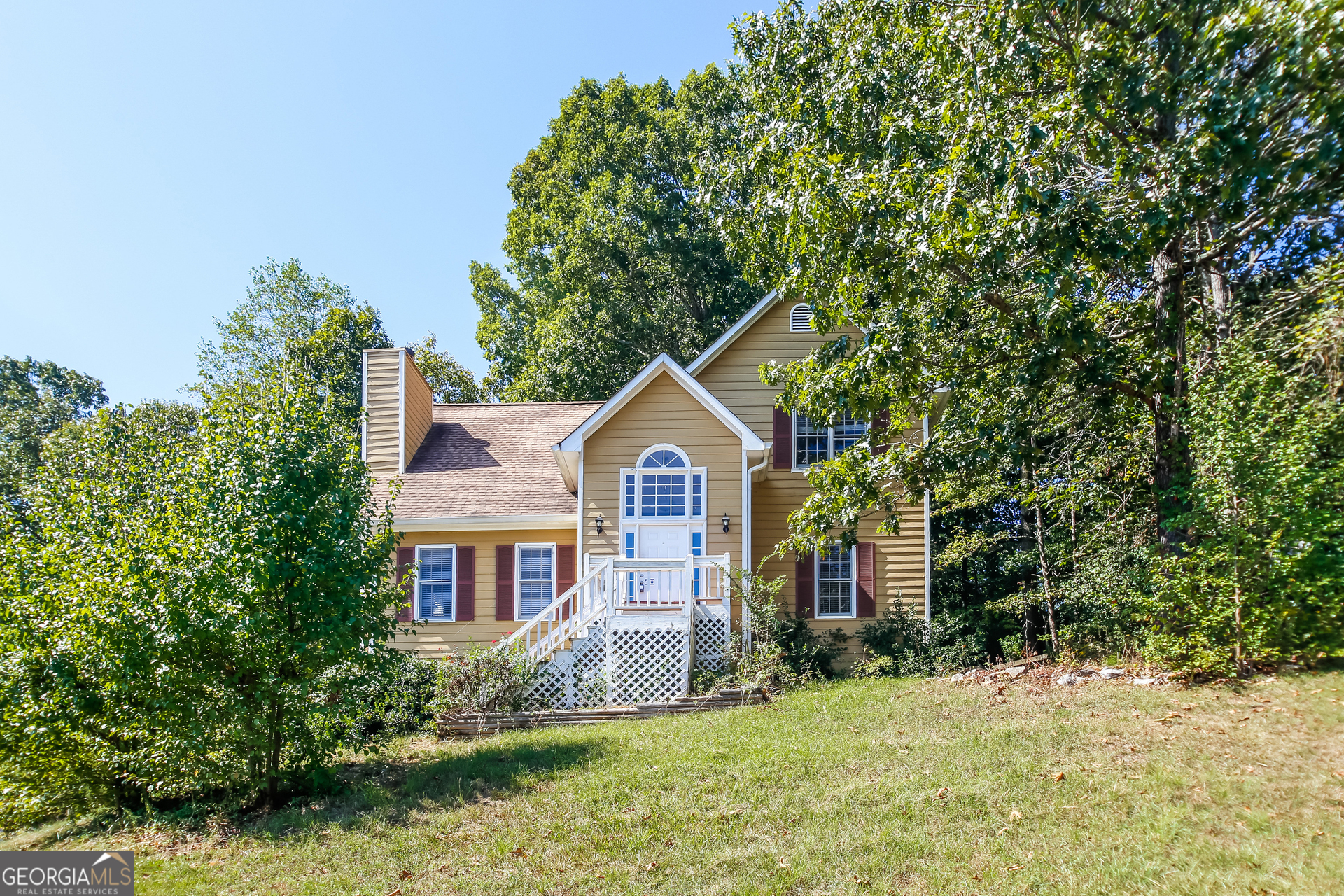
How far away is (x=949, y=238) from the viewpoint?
9359 millimetres

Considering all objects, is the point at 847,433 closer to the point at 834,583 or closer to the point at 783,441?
the point at 783,441

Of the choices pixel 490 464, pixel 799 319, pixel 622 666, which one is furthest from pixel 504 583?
pixel 799 319

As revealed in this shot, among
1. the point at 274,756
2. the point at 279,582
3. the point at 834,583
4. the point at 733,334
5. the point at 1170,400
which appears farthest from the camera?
the point at 733,334

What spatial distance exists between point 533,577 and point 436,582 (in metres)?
1.87

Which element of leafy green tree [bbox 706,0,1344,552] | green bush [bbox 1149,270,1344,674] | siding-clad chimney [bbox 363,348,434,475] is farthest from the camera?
siding-clad chimney [bbox 363,348,434,475]

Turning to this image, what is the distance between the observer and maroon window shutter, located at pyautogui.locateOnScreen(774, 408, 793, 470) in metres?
16.2

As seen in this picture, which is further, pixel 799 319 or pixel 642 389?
pixel 799 319

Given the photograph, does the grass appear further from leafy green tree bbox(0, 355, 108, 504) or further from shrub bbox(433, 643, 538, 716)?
leafy green tree bbox(0, 355, 108, 504)

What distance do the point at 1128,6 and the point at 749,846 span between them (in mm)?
9654

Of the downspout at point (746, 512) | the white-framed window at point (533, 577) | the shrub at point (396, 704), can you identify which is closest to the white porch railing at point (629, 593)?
the downspout at point (746, 512)

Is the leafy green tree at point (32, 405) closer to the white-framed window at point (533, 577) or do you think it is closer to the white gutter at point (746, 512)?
the white-framed window at point (533, 577)

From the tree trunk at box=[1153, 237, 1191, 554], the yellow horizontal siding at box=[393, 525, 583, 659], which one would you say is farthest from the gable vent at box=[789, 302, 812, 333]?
the tree trunk at box=[1153, 237, 1191, 554]

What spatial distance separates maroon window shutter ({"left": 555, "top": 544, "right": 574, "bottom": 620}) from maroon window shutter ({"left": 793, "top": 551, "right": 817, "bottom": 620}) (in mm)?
4241

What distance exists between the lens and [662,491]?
14852 millimetres
